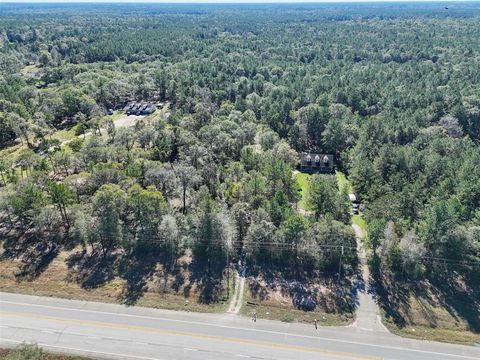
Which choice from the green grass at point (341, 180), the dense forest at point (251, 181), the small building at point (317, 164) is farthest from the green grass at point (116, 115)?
the green grass at point (341, 180)

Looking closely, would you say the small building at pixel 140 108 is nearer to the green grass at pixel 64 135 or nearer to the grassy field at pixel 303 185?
the green grass at pixel 64 135

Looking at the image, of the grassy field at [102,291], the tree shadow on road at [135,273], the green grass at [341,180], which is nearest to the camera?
the grassy field at [102,291]

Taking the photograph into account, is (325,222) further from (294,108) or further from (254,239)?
(294,108)

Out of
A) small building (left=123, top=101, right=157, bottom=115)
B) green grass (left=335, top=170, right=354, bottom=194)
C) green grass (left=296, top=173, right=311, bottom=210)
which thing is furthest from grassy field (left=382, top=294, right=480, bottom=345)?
small building (left=123, top=101, right=157, bottom=115)

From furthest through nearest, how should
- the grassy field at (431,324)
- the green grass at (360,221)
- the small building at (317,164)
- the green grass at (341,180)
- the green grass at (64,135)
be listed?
the green grass at (64,135)
the small building at (317,164)
the green grass at (341,180)
the green grass at (360,221)
the grassy field at (431,324)

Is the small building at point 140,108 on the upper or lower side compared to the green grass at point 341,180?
lower

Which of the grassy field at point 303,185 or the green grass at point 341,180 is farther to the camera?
the green grass at point 341,180

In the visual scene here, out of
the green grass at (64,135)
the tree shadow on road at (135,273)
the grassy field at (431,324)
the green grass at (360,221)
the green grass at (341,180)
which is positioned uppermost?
the grassy field at (431,324)
